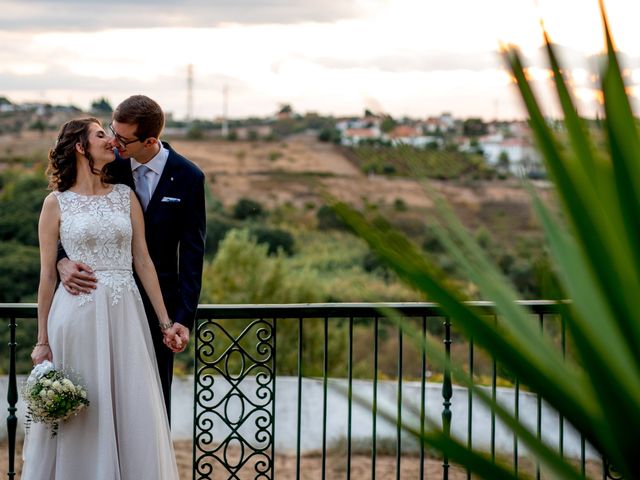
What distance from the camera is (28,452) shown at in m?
3.67

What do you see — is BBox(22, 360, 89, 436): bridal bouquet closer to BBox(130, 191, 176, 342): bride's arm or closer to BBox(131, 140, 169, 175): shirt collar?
BBox(130, 191, 176, 342): bride's arm

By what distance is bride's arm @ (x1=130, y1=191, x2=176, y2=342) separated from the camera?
366cm

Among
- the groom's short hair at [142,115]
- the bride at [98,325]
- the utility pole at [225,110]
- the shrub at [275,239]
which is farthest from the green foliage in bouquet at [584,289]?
the utility pole at [225,110]

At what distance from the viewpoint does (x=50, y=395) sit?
339 centimetres

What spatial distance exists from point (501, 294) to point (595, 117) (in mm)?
201

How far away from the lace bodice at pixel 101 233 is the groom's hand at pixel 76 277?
0.8 inches

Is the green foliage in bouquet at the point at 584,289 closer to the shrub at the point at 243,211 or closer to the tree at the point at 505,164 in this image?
the tree at the point at 505,164

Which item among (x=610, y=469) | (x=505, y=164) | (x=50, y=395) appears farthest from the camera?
(x=50, y=395)

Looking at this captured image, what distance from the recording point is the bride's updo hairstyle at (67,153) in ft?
11.5

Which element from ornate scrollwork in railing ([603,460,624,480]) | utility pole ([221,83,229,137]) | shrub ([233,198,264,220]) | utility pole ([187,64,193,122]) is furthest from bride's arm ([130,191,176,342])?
utility pole ([221,83,229,137])

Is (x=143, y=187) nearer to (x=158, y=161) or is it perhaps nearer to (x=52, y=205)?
(x=158, y=161)

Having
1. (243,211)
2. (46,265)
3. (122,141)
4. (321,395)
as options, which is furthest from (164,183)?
(243,211)

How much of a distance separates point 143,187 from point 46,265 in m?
0.46

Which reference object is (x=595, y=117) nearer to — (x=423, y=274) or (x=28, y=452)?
(x=423, y=274)
